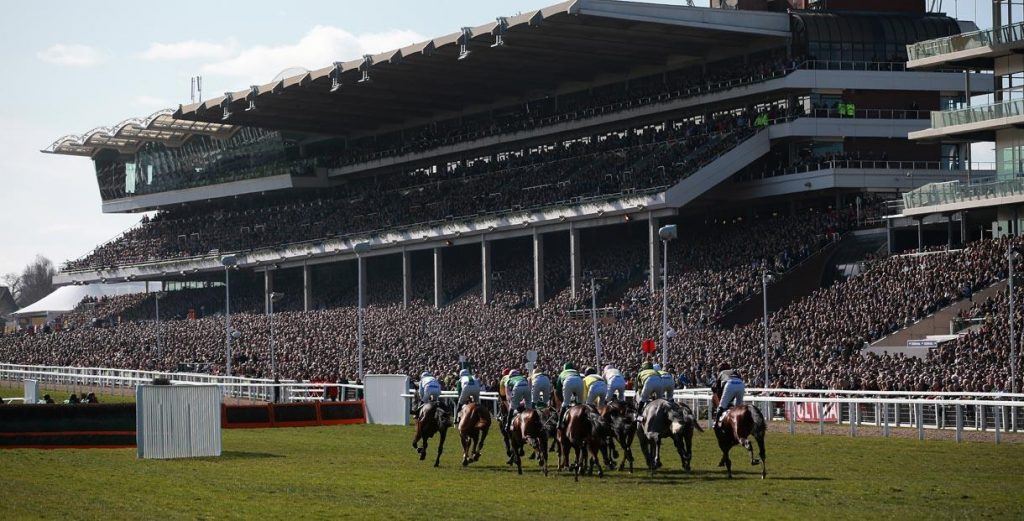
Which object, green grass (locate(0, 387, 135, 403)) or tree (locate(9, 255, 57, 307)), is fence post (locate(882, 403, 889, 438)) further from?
tree (locate(9, 255, 57, 307))

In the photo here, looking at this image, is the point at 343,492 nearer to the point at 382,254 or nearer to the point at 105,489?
the point at 105,489

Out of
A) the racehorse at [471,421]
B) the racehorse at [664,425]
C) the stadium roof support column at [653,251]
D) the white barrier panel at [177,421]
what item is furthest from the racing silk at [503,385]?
the stadium roof support column at [653,251]

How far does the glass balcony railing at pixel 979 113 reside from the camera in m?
44.4

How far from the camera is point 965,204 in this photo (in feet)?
149

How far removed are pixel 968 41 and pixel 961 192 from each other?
449cm

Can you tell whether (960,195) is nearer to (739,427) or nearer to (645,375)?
(645,375)

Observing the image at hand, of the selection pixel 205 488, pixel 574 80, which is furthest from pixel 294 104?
pixel 205 488

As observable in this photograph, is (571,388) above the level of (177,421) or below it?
above

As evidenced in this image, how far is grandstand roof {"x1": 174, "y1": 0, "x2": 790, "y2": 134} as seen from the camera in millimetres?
57562

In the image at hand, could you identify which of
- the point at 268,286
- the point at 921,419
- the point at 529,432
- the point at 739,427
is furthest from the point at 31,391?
the point at 268,286

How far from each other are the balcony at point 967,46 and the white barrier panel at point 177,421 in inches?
1089

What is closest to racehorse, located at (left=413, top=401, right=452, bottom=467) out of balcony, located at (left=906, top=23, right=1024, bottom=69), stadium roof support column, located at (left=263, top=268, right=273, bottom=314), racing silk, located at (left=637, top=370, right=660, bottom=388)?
racing silk, located at (left=637, top=370, right=660, bottom=388)

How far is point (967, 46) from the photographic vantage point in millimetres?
45812

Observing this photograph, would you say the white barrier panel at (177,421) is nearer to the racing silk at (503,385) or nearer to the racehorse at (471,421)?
the racehorse at (471,421)
